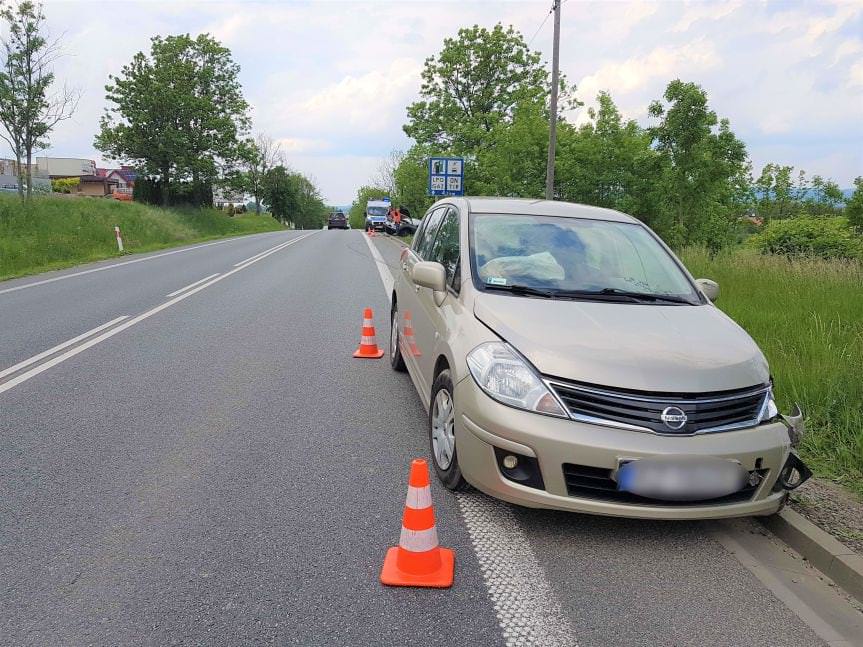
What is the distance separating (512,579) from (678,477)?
2.96ft

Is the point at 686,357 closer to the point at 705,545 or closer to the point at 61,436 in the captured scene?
the point at 705,545

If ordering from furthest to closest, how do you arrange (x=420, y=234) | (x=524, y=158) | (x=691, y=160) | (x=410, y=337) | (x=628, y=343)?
(x=524, y=158)
(x=691, y=160)
(x=420, y=234)
(x=410, y=337)
(x=628, y=343)

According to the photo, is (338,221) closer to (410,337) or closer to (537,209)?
(410,337)

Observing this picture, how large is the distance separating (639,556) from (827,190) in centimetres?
4053

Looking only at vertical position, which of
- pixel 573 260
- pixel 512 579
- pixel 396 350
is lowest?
pixel 512 579

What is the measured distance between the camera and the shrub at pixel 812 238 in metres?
15.5

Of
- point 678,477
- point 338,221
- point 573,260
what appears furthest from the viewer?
point 338,221

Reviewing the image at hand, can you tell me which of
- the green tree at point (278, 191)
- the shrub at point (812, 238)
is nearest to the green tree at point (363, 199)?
the green tree at point (278, 191)

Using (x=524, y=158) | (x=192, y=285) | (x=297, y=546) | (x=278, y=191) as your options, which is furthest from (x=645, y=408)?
(x=278, y=191)

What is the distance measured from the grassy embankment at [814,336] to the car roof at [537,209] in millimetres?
1870

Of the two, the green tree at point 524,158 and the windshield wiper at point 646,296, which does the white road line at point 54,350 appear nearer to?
the windshield wiper at point 646,296

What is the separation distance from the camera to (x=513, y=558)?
301cm

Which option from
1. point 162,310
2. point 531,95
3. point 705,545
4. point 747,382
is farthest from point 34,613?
point 531,95

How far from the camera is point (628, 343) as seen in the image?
10.4 ft
